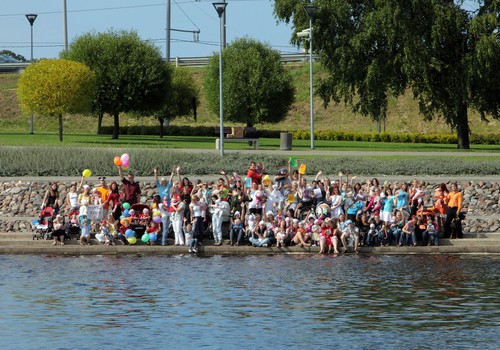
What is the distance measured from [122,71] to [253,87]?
13737 millimetres

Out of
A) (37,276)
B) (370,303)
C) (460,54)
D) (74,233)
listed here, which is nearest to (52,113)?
(460,54)

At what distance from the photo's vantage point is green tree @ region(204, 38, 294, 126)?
82438 millimetres

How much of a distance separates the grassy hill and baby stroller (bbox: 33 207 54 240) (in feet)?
195

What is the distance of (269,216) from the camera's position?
94.5 ft

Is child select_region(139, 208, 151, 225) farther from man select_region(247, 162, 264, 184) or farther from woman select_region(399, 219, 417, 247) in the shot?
woman select_region(399, 219, 417, 247)

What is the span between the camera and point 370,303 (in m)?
22.5

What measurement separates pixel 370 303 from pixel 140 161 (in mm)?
20167

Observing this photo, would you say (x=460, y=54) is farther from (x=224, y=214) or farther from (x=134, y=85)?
(x=224, y=214)

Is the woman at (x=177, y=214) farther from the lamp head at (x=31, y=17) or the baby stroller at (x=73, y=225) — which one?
the lamp head at (x=31, y=17)

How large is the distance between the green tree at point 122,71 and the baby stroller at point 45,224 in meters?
40.5

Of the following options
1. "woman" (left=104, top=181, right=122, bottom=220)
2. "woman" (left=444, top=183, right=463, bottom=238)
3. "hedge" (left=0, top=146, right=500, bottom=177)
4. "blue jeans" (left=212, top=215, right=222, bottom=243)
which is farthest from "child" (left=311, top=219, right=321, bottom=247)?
"hedge" (left=0, top=146, right=500, bottom=177)

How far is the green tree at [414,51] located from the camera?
54.7 metres

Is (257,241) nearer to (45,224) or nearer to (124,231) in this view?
(124,231)

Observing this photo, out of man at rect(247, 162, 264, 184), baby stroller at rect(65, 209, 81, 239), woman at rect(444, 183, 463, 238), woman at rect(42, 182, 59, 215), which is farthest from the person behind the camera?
man at rect(247, 162, 264, 184)
